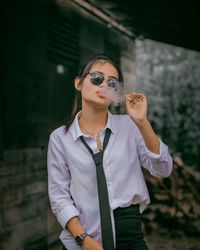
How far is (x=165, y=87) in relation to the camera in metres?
5.04

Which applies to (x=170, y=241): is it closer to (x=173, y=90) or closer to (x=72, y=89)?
(x=173, y=90)

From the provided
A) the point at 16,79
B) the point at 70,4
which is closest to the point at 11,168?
the point at 16,79

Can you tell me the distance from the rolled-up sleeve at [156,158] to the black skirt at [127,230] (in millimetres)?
248

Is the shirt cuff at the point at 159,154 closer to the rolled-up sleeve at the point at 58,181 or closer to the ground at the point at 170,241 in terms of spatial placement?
the rolled-up sleeve at the point at 58,181

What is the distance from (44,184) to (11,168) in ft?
1.73

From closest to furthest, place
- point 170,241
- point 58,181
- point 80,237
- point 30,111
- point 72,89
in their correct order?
point 80,237, point 58,181, point 30,111, point 72,89, point 170,241

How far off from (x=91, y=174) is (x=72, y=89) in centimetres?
248

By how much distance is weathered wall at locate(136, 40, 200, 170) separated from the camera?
501 cm

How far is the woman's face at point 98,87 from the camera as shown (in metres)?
2.39

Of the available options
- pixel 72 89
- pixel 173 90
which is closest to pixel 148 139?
pixel 72 89

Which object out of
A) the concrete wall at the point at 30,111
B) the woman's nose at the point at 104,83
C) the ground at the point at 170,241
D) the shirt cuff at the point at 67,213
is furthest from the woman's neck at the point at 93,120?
the ground at the point at 170,241

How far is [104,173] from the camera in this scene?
2248 mm

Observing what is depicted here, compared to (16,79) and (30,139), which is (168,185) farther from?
(16,79)

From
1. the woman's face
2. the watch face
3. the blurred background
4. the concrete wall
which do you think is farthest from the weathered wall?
the watch face
